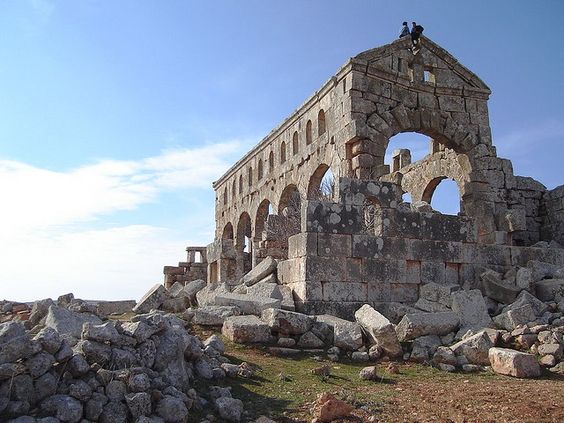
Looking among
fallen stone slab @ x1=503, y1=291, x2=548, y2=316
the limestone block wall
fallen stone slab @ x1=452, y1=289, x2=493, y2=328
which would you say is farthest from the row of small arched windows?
fallen stone slab @ x1=503, y1=291, x2=548, y2=316

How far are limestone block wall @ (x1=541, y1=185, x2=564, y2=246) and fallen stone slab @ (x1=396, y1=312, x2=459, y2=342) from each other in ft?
32.8

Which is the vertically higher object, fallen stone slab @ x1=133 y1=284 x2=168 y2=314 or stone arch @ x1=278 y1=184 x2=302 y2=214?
stone arch @ x1=278 y1=184 x2=302 y2=214

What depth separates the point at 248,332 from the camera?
7.79 metres

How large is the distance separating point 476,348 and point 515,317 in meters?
1.66

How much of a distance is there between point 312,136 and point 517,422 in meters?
14.6

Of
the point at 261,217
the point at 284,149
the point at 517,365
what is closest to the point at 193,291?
the point at 517,365

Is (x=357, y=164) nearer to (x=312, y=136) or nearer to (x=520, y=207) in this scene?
(x=312, y=136)

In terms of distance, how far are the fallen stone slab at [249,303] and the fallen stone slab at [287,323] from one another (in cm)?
73

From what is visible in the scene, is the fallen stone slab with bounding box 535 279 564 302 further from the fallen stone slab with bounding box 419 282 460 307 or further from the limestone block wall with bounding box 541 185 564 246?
the limestone block wall with bounding box 541 185 564 246

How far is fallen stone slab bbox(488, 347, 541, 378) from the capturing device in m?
6.78

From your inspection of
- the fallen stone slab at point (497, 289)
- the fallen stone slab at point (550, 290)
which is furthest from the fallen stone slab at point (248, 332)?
the fallen stone slab at point (550, 290)

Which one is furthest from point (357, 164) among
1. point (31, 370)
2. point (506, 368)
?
point (31, 370)

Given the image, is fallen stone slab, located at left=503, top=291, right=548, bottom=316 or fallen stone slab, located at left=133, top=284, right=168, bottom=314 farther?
fallen stone slab, located at left=133, top=284, right=168, bottom=314

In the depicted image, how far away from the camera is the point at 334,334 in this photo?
8.05 metres
